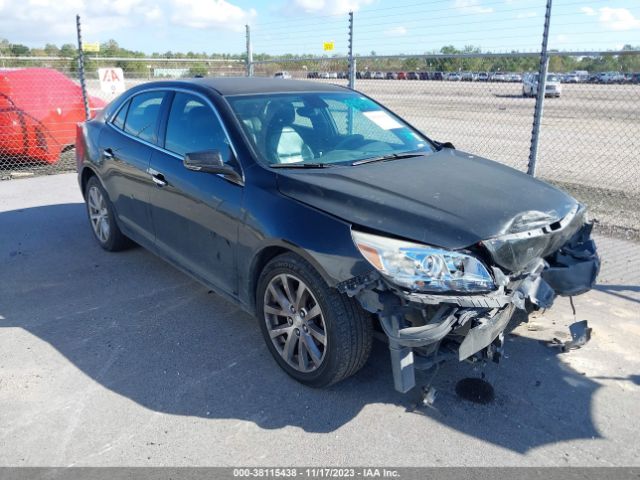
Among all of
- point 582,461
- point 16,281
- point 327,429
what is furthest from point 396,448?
point 16,281

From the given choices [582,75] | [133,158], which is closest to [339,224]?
[133,158]

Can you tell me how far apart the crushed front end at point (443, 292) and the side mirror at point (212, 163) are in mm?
1098

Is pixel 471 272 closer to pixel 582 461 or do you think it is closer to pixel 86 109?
pixel 582 461

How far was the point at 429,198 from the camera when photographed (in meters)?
3.23

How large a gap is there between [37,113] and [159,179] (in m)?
6.57

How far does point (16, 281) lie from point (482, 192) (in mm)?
4195

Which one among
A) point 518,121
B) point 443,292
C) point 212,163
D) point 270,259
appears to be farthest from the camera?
point 518,121

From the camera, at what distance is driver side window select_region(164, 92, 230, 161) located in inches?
156

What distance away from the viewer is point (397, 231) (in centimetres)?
294

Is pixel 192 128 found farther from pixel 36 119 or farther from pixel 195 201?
pixel 36 119

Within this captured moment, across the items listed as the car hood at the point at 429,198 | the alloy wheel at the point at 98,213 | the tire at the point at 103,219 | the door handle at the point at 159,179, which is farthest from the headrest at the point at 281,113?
the alloy wheel at the point at 98,213

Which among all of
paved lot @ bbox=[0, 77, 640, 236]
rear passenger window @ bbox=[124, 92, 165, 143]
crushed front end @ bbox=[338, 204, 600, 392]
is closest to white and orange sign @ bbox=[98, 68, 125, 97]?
paved lot @ bbox=[0, 77, 640, 236]

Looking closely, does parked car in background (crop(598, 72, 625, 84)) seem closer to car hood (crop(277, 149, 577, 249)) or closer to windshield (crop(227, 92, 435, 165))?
windshield (crop(227, 92, 435, 165))

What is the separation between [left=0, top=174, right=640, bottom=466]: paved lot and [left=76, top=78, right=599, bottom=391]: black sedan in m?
0.32
